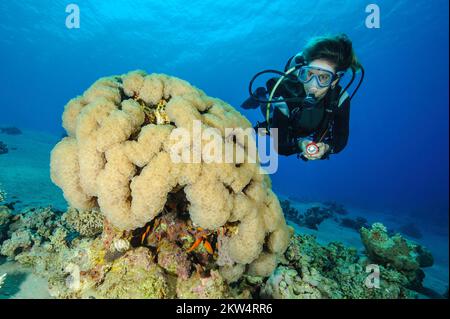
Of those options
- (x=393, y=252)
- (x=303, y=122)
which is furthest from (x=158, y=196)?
(x=393, y=252)

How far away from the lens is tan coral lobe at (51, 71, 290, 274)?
2.68 meters

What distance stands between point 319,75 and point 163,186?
11.3 feet

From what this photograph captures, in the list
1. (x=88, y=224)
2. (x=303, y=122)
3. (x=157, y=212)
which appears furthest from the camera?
(x=303, y=122)

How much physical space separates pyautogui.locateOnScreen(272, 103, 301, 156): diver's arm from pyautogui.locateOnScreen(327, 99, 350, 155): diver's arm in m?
0.88

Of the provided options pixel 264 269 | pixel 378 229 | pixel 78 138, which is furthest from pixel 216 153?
pixel 378 229

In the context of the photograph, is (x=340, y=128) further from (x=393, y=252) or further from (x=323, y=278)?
(x=323, y=278)

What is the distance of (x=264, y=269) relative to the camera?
3.41m

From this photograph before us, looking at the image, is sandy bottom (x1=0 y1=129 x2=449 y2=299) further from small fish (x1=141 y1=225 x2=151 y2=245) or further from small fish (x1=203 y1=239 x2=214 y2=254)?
small fish (x1=203 y1=239 x2=214 y2=254)

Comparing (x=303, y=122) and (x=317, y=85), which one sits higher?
(x=317, y=85)

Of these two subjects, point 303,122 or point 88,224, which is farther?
point 303,122

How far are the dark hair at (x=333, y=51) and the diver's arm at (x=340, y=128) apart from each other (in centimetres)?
82

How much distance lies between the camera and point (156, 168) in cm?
264

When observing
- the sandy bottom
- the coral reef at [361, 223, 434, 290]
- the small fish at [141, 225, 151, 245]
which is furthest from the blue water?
the small fish at [141, 225, 151, 245]

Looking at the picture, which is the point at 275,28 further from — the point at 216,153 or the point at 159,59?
the point at 216,153
